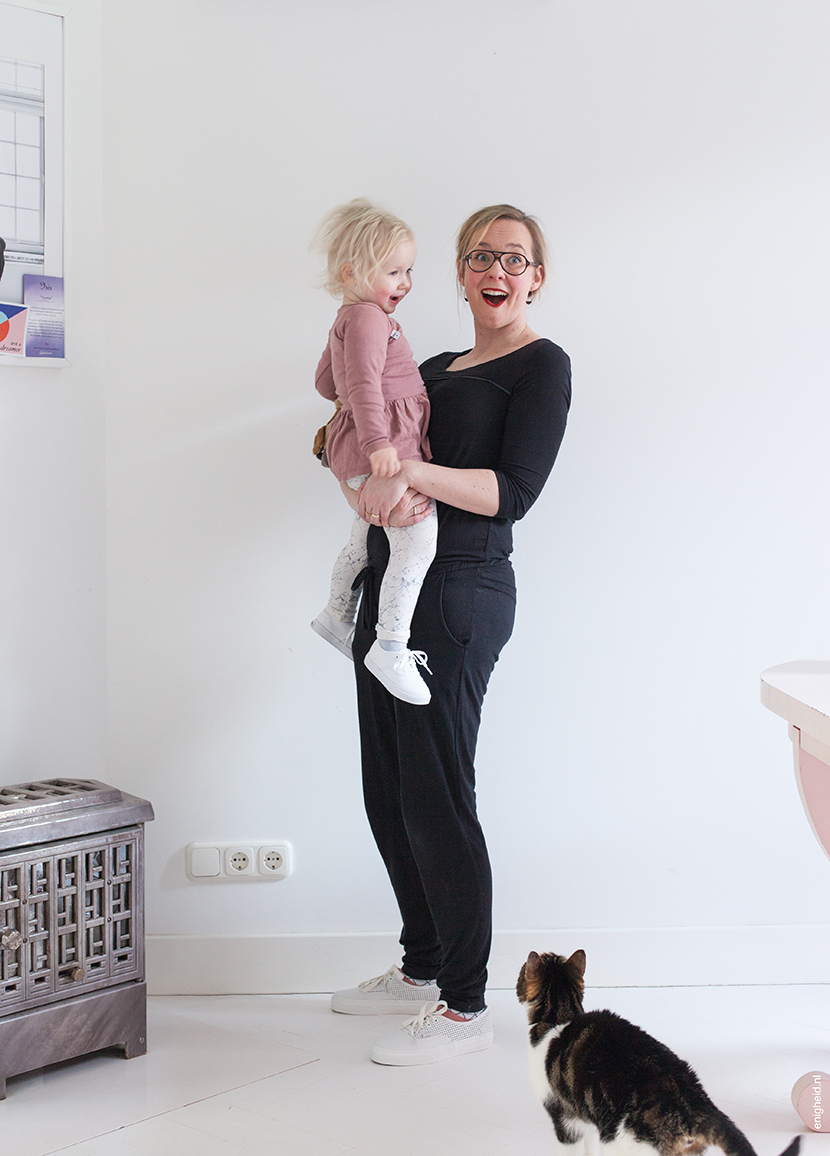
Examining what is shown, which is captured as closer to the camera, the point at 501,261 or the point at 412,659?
the point at 412,659

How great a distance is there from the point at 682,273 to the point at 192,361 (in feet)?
3.59

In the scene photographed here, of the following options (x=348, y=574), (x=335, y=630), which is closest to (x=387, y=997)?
(x=335, y=630)

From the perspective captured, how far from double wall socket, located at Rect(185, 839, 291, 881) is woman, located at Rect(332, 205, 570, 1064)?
405 millimetres

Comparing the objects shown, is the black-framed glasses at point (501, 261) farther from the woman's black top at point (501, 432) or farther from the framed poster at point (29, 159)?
the framed poster at point (29, 159)

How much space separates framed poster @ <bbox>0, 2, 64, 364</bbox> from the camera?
6.39 ft

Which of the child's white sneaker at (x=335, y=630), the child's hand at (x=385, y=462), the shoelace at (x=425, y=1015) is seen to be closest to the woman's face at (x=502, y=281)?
the child's hand at (x=385, y=462)

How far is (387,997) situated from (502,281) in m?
1.44

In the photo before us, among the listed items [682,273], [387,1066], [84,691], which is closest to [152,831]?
[84,691]

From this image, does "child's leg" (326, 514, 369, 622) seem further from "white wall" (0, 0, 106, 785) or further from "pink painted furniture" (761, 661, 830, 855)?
"pink painted furniture" (761, 661, 830, 855)

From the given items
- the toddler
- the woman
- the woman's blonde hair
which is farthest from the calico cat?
the woman's blonde hair

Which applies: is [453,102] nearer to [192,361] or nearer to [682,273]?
[682,273]

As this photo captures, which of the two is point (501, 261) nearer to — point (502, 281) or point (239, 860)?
point (502, 281)

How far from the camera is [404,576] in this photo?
168cm

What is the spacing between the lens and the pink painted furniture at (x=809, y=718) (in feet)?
3.26
